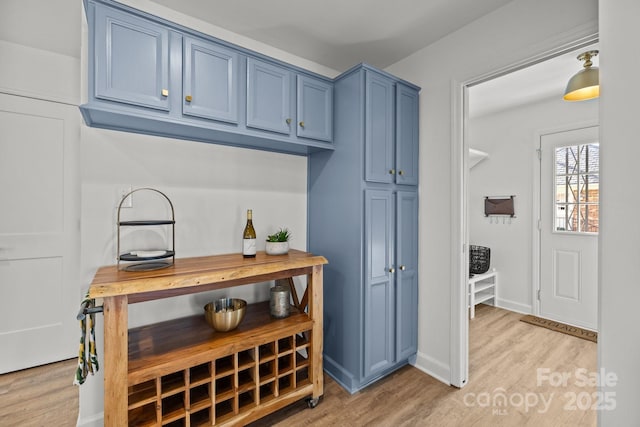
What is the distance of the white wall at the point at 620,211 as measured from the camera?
86cm

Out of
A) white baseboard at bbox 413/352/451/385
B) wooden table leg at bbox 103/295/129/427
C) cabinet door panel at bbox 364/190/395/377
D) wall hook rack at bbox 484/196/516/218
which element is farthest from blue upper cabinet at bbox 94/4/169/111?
wall hook rack at bbox 484/196/516/218

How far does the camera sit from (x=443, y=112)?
224cm

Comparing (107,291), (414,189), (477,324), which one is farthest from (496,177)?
(107,291)

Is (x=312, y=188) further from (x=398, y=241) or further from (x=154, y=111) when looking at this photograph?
(x=154, y=111)

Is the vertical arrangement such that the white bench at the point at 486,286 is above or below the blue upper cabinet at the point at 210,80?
below

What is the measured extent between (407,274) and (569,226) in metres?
2.34

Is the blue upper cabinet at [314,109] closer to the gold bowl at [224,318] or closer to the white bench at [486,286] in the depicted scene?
the gold bowl at [224,318]

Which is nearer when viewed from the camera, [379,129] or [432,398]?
[432,398]

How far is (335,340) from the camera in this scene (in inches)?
89.3

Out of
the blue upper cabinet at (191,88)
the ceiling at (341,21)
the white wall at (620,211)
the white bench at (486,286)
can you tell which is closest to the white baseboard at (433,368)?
the white wall at (620,211)

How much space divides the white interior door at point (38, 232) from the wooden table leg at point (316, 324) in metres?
2.18

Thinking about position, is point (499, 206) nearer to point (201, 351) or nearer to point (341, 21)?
point (341, 21)

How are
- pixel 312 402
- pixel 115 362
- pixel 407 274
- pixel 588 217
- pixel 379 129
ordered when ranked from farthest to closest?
1. pixel 588 217
2. pixel 407 274
3. pixel 379 129
4. pixel 312 402
5. pixel 115 362

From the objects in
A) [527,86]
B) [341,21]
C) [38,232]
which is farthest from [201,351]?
[527,86]
